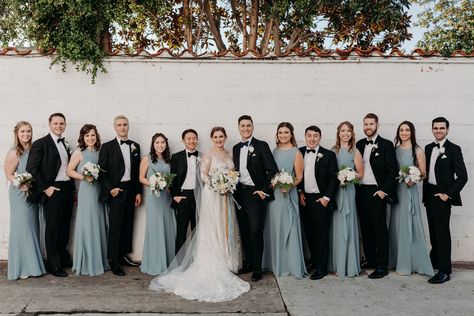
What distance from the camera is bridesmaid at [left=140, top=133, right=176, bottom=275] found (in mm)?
5730

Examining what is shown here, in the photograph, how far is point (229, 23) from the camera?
11555 mm

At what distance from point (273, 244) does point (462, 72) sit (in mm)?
3758

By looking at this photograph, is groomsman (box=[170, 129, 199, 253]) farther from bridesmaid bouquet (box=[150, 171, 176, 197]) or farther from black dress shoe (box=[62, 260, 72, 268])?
black dress shoe (box=[62, 260, 72, 268])

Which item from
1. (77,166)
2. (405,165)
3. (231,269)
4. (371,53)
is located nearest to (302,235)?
(231,269)

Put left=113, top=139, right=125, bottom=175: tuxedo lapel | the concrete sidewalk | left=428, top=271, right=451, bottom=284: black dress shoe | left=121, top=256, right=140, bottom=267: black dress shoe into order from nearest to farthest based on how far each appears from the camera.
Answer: the concrete sidewalk → left=428, top=271, right=451, bottom=284: black dress shoe → left=113, top=139, right=125, bottom=175: tuxedo lapel → left=121, top=256, right=140, bottom=267: black dress shoe

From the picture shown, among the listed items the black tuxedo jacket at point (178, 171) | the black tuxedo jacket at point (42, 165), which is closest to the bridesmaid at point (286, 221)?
the black tuxedo jacket at point (178, 171)

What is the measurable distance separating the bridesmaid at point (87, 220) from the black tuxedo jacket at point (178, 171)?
1011 millimetres

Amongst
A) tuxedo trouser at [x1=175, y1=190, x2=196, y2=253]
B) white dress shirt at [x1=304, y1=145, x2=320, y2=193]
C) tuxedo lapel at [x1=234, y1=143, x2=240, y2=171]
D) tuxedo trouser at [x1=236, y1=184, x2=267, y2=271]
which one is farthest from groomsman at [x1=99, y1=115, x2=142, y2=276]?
white dress shirt at [x1=304, y1=145, x2=320, y2=193]

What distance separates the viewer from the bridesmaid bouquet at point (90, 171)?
543cm

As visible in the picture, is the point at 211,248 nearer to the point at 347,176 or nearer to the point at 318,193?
the point at 318,193

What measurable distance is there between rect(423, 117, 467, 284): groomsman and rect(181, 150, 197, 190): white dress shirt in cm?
302

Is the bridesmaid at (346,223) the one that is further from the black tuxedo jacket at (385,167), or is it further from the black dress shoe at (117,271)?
the black dress shoe at (117,271)

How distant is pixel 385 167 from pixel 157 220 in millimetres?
3065

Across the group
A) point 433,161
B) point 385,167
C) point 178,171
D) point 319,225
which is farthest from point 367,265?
point 178,171
